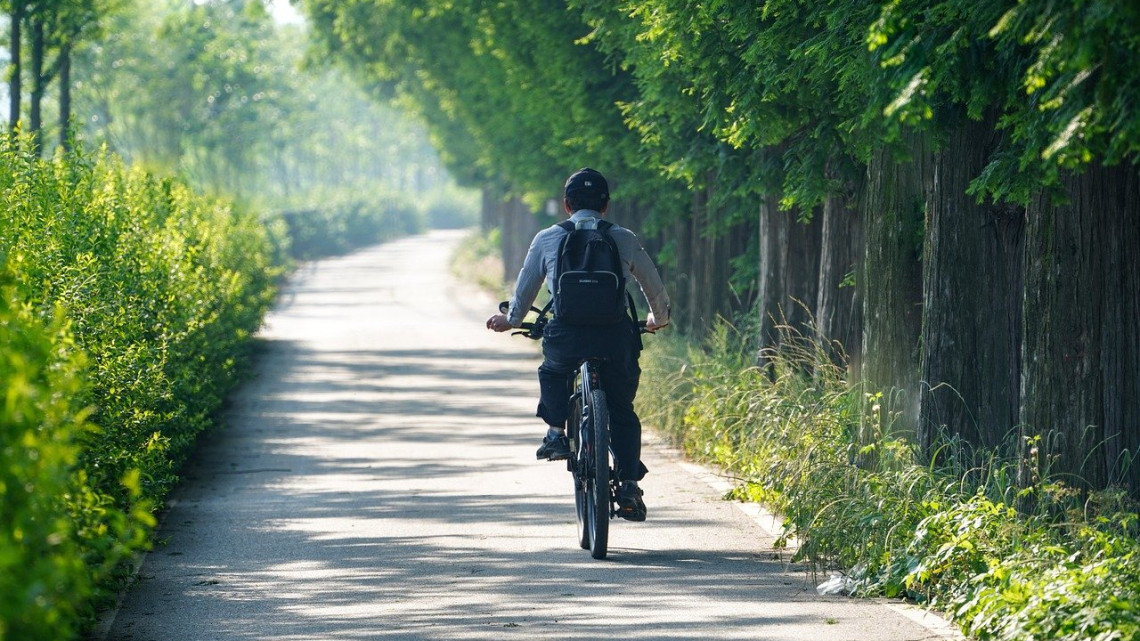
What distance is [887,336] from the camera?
33.4 feet

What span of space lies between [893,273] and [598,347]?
1.96m

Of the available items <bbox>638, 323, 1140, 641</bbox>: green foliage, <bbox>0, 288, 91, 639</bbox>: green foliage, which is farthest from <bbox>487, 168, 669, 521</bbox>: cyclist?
<bbox>0, 288, 91, 639</bbox>: green foliage

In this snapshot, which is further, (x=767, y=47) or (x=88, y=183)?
(x=88, y=183)

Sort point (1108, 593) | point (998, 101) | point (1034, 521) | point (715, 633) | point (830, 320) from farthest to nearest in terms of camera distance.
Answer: point (830, 320) < point (998, 101) < point (1034, 521) < point (715, 633) < point (1108, 593)

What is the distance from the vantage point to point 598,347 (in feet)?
30.3

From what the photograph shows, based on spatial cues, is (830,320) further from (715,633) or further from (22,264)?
(22,264)

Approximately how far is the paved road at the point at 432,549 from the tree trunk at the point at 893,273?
1144 mm

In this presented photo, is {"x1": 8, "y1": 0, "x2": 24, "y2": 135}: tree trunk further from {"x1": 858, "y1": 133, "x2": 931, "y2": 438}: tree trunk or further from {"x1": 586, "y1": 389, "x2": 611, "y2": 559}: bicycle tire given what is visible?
{"x1": 586, "y1": 389, "x2": 611, "y2": 559}: bicycle tire

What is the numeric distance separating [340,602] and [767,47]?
13.4 feet

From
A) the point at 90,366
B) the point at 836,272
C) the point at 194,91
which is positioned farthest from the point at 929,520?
the point at 194,91

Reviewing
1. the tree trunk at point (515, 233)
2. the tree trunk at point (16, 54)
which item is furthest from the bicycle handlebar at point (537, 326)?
the tree trunk at point (515, 233)

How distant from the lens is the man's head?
9.36 m

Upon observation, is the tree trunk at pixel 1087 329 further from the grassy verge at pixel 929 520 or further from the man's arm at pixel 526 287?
the man's arm at pixel 526 287

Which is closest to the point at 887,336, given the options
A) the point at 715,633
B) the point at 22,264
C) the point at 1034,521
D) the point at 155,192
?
the point at 1034,521
